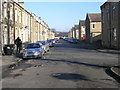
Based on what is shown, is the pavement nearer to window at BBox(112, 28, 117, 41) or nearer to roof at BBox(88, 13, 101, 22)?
Result: window at BBox(112, 28, 117, 41)

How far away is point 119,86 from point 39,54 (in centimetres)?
1192

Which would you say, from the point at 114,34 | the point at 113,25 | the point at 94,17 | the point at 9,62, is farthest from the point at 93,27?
the point at 9,62

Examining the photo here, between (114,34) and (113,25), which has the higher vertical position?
(113,25)

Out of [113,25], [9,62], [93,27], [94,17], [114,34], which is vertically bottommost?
[9,62]

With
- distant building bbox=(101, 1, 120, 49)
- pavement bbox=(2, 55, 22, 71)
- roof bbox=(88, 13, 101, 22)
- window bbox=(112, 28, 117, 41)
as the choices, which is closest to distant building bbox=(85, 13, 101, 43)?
roof bbox=(88, 13, 101, 22)

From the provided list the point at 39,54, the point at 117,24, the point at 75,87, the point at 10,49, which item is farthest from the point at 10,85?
the point at 117,24

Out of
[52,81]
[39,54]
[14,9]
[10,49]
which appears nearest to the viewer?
[52,81]

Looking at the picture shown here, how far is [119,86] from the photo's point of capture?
8156 mm

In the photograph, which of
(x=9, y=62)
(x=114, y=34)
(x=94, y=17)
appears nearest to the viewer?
(x=9, y=62)

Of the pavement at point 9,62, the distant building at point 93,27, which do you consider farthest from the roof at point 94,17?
the pavement at point 9,62

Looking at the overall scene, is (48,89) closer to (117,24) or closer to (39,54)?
(39,54)

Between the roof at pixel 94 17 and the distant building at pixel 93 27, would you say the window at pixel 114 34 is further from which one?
the roof at pixel 94 17

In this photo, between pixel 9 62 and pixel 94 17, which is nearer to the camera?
pixel 9 62

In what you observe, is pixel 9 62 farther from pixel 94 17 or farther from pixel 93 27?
pixel 94 17
